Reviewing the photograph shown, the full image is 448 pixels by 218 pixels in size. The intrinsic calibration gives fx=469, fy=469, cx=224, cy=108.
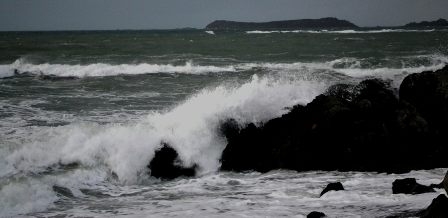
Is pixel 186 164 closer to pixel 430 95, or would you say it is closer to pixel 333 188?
pixel 333 188

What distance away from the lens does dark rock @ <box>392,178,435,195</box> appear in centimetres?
638

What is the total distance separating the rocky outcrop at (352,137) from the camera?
340 inches

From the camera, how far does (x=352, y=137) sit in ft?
28.9

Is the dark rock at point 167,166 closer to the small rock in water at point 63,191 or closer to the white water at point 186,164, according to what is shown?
the white water at point 186,164

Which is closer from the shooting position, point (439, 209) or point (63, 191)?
point (439, 209)

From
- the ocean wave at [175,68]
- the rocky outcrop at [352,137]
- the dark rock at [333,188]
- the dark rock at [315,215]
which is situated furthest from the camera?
the ocean wave at [175,68]

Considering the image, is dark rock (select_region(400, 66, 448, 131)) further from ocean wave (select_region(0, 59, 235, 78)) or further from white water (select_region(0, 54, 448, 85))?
ocean wave (select_region(0, 59, 235, 78))

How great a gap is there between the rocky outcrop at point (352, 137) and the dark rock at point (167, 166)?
797mm

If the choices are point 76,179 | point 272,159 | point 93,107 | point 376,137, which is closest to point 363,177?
point 376,137

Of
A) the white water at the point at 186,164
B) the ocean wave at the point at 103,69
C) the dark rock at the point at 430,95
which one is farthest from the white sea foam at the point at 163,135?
the ocean wave at the point at 103,69

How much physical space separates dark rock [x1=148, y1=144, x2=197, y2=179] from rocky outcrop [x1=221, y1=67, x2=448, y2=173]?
0.80 meters

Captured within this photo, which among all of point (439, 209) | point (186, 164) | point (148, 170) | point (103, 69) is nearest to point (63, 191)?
point (148, 170)

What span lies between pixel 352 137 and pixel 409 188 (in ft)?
7.85

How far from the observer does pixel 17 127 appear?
11.0 metres
